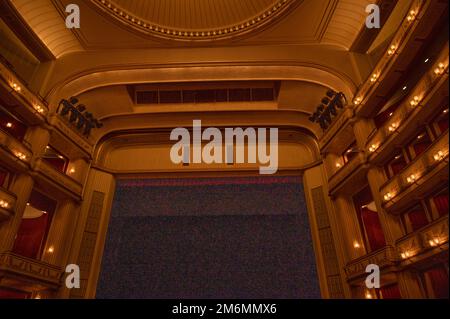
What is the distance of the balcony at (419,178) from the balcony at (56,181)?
12.8 meters

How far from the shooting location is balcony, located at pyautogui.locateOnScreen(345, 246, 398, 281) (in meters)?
8.76

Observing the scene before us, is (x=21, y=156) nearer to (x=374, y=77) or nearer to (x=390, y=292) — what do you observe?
(x=374, y=77)

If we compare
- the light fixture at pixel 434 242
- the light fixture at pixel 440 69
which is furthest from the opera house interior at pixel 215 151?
the light fixture at pixel 440 69

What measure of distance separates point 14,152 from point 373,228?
46.2ft

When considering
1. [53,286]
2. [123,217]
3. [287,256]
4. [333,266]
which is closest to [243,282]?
[287,256]

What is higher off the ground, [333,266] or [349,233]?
[349,233]

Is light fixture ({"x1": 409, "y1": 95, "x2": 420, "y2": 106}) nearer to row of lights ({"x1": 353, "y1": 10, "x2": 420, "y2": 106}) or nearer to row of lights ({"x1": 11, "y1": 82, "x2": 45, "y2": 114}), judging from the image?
row of lights ({"x1": 353, "y1": 10, "x2": 420, "y2": 106})

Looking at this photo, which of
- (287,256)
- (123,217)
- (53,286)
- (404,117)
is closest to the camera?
(404,117)

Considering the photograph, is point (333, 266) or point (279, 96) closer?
point (333, 266)

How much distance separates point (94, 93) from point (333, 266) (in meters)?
14.1

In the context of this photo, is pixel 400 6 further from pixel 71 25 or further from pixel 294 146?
pixel 71 25

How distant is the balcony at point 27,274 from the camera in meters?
8.86

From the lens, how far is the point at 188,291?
39.3 feet

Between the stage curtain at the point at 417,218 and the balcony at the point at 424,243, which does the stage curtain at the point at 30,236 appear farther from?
the stage curtain at the point at 417,218
